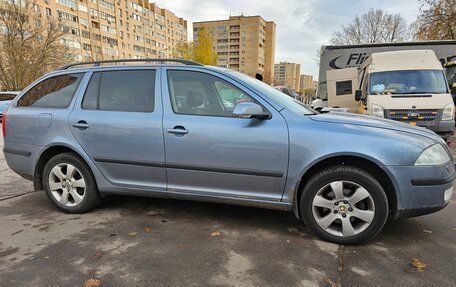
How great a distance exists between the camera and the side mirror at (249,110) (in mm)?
2821

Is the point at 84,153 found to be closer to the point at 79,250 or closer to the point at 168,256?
the point at 79,250

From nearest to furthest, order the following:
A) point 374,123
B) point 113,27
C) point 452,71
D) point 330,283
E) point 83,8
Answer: point 330,283, point 374,123, point 452,71, point 83,8, point 113,27

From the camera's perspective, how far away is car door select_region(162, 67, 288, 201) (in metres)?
2.90

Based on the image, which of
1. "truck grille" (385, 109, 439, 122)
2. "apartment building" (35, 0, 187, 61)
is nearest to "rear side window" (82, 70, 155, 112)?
"truck grille" (385, 109, 439, 122)

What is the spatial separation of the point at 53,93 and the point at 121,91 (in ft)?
3.20

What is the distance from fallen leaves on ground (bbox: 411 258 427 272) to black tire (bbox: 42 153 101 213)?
3288mm

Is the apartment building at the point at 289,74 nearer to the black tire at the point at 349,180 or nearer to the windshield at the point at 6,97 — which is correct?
the windshield at the point at 6,97

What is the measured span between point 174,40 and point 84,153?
3971 inches

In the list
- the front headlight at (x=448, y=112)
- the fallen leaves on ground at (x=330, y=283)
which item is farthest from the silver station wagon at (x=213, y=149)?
the front headlight at (x=448, y=112)

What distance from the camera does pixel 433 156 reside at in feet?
8.86

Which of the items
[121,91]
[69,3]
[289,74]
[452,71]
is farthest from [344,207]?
[289,74]

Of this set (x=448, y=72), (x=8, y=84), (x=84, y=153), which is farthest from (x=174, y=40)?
(x=84, y=153)

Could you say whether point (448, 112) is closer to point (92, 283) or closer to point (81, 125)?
point (81, 125)

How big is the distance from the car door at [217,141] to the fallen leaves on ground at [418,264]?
4.00 feet
